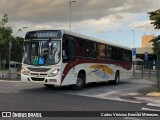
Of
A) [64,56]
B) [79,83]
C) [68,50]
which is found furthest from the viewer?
[79,83]

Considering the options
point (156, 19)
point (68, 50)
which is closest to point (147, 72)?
point (156, 19)

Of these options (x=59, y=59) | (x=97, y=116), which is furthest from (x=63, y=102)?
(x=59, y=59)

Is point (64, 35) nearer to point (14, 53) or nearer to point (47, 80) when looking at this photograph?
point (47, 80)

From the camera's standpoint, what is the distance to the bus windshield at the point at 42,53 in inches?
709

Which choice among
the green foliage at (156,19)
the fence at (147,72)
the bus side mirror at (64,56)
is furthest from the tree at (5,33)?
the bus side mirror at (64,56)

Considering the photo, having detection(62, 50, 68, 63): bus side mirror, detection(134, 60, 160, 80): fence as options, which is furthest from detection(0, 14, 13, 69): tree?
detection(62, 50, 68, 63): bus side mirror

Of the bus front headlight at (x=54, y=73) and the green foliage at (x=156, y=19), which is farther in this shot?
the green foliage at (x=156, y=19)

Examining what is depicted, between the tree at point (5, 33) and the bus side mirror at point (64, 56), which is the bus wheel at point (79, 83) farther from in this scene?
the tree at point (5, 33)

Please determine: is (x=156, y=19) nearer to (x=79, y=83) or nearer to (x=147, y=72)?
(x=79, y=83)

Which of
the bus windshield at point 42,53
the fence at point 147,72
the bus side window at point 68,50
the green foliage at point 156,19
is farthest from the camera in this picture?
the fence at point 147,72

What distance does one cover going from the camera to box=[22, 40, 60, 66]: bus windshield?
1800cm

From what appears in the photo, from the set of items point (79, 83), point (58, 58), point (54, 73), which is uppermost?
point (58, 58)

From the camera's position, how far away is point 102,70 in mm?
23516

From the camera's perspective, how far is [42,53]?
18125mm
